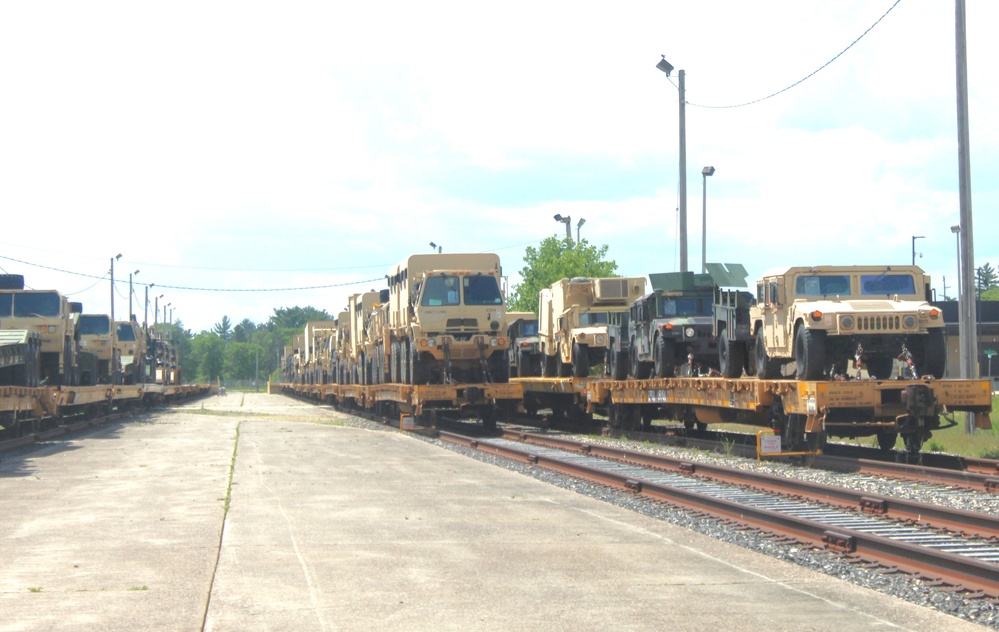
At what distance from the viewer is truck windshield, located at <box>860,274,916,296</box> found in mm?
16047

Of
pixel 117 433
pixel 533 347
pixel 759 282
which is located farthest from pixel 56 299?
pixel 759 282

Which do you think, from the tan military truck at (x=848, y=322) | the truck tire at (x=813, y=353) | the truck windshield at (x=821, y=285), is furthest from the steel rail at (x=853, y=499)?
the truck windshield at (x=821, y=285)

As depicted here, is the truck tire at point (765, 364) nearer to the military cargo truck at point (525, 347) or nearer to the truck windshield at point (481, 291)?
the truck windshield at point (481, 291)

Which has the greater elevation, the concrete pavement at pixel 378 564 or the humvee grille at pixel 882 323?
the humvee grille at pixel 882 323

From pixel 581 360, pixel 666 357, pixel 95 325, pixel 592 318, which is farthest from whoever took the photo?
pixel 95 325

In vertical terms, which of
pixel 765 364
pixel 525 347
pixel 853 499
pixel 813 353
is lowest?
pixel 853 499

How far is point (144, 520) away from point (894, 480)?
8.57 metres

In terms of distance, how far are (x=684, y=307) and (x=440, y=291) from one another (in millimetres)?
6471

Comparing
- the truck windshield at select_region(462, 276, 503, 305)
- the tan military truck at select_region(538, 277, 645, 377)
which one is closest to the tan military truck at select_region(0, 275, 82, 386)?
the truck windshield at select_region(462, 276, 503, 305)

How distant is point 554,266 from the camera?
5066 centimetres

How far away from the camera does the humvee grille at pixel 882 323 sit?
48.9 feet

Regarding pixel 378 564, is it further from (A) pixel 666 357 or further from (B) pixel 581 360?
(B) pixel 581 360

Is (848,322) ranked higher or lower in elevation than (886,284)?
lower

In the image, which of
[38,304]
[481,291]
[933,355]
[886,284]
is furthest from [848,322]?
[38,304]
